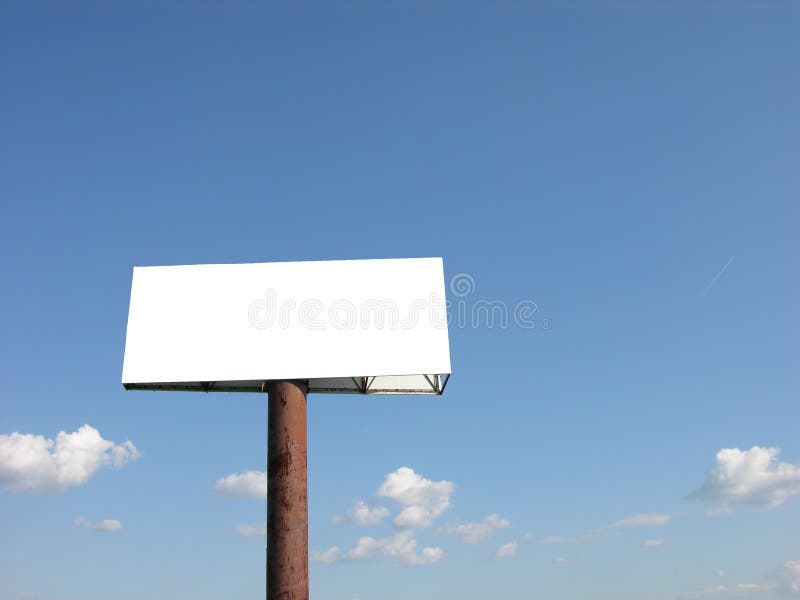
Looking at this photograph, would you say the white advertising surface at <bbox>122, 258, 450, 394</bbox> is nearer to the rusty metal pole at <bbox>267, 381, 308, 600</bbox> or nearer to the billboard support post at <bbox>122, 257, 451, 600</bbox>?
the billboard support post at <bbox>122, 257, 451, 600</bbox>

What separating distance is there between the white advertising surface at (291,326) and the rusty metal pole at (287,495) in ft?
3.55

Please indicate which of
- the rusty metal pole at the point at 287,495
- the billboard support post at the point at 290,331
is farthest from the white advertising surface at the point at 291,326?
the rusty metal pole at the point at 287,495

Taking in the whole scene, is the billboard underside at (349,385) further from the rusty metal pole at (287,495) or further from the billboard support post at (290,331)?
the rusty metal pole at (287,495)

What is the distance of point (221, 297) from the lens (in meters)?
23.0

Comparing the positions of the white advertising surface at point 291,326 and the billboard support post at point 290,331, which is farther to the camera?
the white advertising surface at point 291,326

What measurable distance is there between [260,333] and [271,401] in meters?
2.38

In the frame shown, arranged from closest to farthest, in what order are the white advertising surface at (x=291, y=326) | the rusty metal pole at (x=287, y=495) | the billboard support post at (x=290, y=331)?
1. the rusty metal pole at (x=287, y=495)
2. the billboard support post at (x=290, y=331)
3. the white advertising surface at (x=291, y=326)

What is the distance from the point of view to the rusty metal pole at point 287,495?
1894cm

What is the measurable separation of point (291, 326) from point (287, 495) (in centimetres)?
561

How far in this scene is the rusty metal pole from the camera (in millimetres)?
18938

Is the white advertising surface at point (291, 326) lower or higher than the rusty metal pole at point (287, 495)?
higher

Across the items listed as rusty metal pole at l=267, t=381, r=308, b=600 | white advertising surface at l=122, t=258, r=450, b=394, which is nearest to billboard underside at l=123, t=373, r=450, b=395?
white advertising surface at l=122, t=258, r=450, b=394

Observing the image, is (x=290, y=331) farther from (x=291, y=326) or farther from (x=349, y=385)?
(x=349, y=385)

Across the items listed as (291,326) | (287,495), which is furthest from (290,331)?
(287,495)
